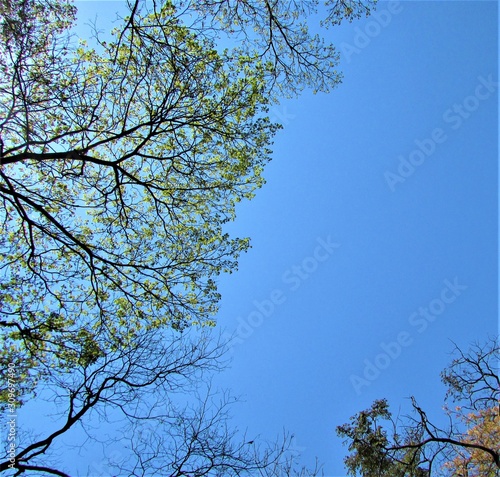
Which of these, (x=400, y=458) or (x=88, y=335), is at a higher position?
(x=88, y=335)

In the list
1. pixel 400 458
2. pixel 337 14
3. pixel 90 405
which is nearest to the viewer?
pixel 90 405

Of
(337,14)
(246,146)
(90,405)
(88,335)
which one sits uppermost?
(337,14)

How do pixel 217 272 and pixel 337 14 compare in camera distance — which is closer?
pixel 337 14

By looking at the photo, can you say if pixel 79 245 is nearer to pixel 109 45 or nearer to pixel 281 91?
pixel 109 45

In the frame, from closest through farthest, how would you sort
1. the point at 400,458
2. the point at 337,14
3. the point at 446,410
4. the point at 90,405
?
1. the point at 90,405
2. the point at 337,14
3. the point at 400,458
4. the point at 446,410

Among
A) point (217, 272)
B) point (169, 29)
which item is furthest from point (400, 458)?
point (169, 29)

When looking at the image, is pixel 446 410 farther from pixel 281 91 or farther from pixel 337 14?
pixel 337 14

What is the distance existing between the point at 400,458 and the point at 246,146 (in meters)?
7.82

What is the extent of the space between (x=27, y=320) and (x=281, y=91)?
7261 mm

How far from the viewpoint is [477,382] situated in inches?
354

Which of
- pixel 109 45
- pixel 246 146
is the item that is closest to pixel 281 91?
pixel 246 146

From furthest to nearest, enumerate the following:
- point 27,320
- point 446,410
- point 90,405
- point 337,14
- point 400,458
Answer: point 446,410 → point 400,458 → point 337,14 → point 27,320 → point 90,405

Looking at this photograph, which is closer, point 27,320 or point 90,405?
point 90,405

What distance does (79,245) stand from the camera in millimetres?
7621
